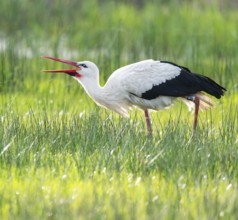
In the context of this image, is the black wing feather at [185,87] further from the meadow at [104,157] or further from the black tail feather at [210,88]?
the meadow at [104,157]

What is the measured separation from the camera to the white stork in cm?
784

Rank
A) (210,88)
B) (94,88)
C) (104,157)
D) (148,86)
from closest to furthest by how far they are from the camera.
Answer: (104,157) → (210,88) → (148,86) → (94,88)

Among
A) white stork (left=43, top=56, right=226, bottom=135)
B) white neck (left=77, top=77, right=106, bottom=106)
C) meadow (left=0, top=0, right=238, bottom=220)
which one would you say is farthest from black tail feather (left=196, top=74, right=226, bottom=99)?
white neck (left=77, top=77, right=106, bottom=106)

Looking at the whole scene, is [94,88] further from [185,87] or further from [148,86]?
[185,87]

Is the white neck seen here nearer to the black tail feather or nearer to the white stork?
the white stork

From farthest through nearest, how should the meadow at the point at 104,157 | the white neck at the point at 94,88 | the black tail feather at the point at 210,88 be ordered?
the white neck at the point at 94,88
the black tail feather at the point at 210,88
the meadow at the point at 104,157

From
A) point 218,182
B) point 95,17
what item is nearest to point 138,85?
point 218,182

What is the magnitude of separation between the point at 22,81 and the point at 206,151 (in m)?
4.45

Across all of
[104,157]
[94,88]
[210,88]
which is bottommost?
[104,157]

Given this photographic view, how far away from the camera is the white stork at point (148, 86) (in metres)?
7.84

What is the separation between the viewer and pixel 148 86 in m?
7.91

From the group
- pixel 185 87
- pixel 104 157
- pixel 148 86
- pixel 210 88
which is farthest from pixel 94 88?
pixel 104 157

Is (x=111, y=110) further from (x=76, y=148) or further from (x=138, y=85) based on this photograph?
(x=76, y=148)

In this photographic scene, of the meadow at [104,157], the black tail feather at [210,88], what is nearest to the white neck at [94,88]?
the meadow at [104,157]
